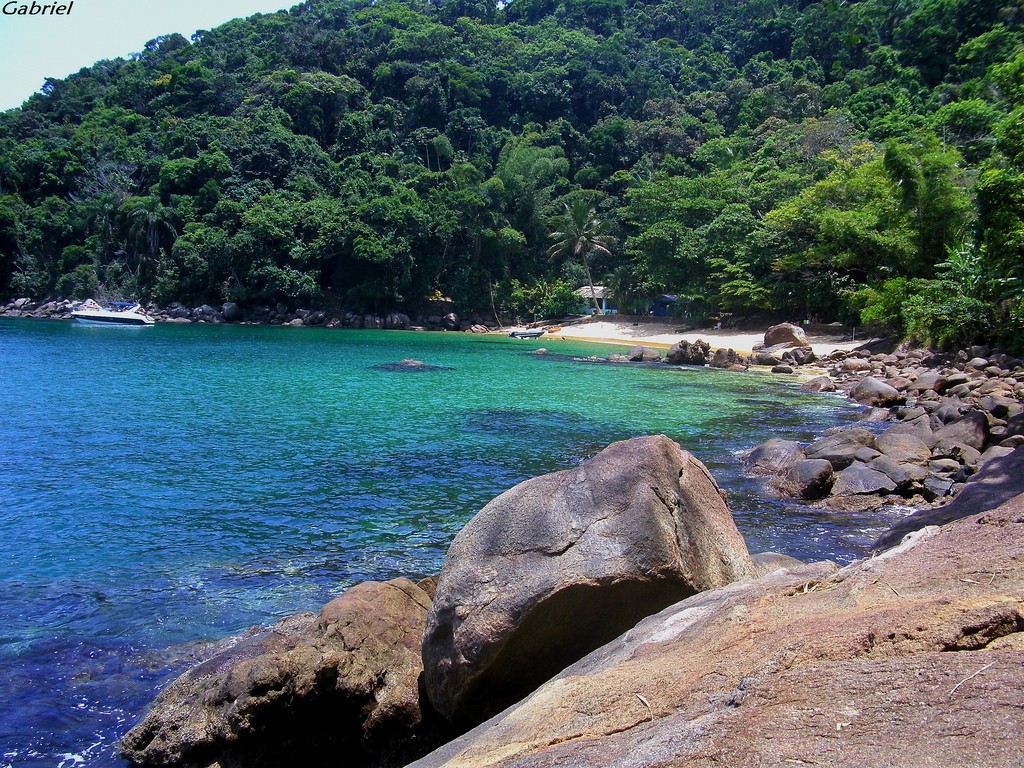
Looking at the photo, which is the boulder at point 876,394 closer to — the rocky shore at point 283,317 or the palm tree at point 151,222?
the rocky shore at point 283,317

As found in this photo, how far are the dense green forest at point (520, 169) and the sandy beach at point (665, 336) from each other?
2175mm

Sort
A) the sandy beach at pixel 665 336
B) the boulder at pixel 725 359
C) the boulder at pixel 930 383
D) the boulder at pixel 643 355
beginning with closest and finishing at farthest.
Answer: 1. the boulder at pixel 930 383
2. the boulder at pixel 725 359
3. the boulder at pixel 643 355
4. the sandy beach at pixel 665 336

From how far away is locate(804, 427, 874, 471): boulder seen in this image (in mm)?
13375

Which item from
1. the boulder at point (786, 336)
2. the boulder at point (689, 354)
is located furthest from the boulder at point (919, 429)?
the boulder at point (786, 336)

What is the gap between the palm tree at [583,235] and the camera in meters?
63.0

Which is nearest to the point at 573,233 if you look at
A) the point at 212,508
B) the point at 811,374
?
the point at 811,374

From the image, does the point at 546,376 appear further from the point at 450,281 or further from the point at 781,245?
the point at 450,281

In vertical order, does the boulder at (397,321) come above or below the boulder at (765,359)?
above

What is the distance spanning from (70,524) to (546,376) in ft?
70.3

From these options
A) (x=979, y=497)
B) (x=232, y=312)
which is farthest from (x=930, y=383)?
(x=232, y=312)

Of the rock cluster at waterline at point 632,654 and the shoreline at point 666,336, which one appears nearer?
the rock cluster at waterline at point 632,654

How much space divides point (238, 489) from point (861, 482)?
1075cm

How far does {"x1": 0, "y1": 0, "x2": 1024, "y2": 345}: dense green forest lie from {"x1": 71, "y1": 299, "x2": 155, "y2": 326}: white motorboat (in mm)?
5238

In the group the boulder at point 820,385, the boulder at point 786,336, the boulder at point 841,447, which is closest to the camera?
the boulder at point 841,447
